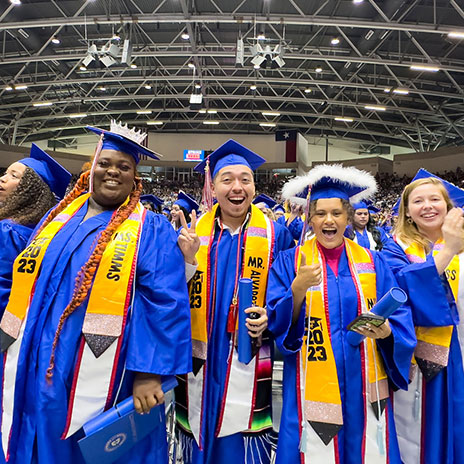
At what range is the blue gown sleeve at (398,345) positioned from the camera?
1640 mm

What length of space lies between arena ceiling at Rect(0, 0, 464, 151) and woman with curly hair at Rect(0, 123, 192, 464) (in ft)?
34.1

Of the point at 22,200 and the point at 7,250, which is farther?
the point at 22,200

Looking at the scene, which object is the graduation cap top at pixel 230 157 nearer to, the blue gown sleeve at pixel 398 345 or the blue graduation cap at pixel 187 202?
the blue gown sleeve at pixel 398 345

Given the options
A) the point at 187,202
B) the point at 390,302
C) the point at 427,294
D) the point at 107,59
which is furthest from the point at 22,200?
the point at 107,59

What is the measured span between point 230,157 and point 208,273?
0.75 meters

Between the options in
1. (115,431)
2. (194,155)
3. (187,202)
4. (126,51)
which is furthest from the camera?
(194,155)

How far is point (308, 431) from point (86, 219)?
151 cm

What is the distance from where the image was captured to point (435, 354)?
1.82m

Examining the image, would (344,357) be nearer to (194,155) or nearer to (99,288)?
(99,288)

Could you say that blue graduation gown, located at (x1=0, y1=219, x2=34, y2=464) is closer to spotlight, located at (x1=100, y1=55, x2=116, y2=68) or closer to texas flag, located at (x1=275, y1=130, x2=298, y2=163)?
spotlight, located at (x1=100, y1=55, x2=116, y2=68)

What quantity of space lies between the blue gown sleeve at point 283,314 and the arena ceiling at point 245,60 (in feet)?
34.1

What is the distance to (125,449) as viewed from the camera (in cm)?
143

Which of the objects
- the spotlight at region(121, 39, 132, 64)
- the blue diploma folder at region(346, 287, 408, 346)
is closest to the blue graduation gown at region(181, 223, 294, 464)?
the blue diploma folder at region(346, 287, 408, 346)

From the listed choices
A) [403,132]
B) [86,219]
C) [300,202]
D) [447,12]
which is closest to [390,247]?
[300,202]
